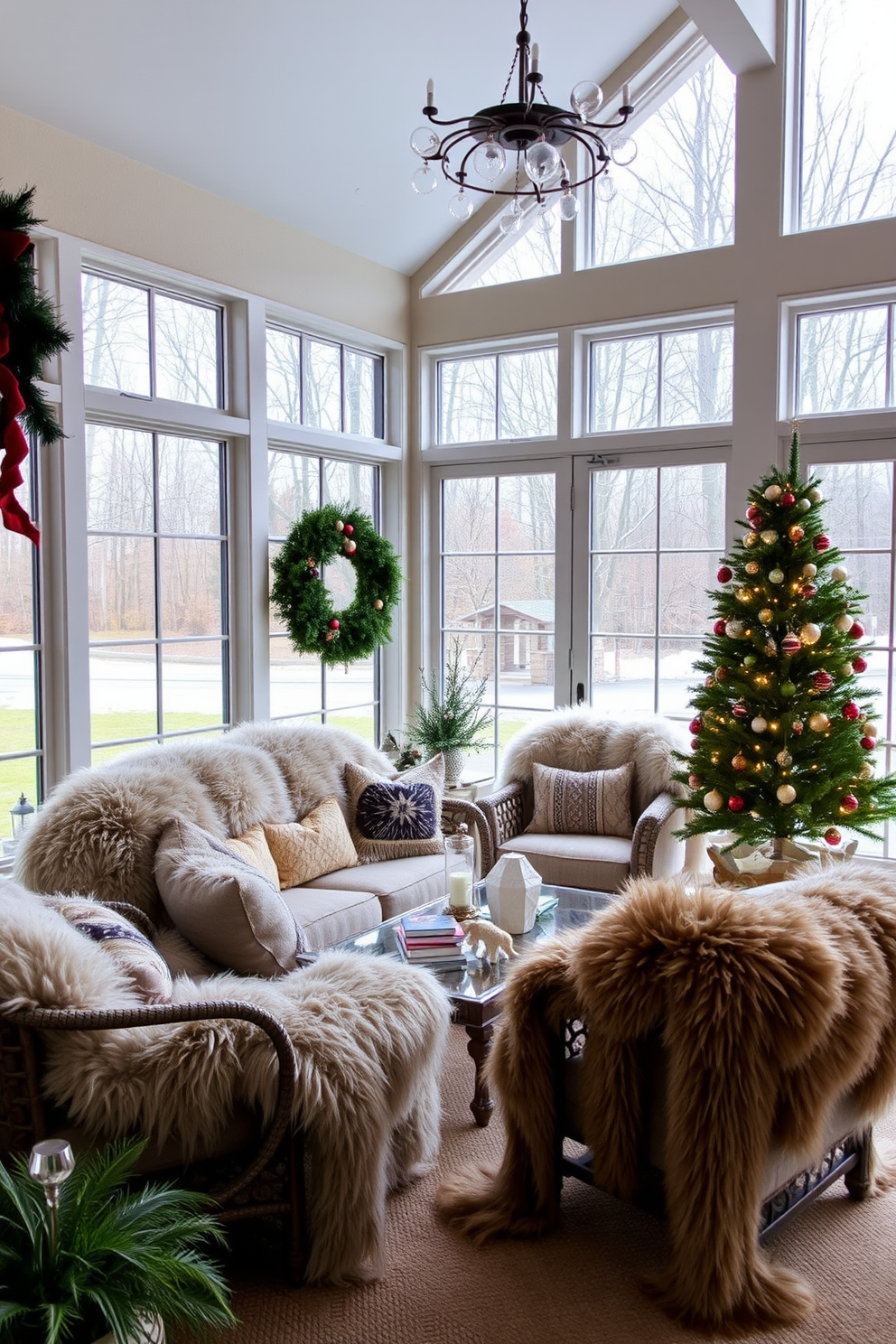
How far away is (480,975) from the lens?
289cm

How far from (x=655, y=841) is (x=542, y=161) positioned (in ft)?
8.18

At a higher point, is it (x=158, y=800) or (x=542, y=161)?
(x=542, y=161)

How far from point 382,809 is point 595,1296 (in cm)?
216

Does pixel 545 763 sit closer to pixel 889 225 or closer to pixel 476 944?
pixel 476 944

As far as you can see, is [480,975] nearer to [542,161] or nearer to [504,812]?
[504,812]

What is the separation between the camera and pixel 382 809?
414 cm

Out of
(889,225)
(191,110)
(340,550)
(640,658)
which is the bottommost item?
(640,658)

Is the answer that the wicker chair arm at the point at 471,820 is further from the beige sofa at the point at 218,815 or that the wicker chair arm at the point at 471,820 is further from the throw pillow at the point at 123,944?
the throw pillow at the point at 123,944

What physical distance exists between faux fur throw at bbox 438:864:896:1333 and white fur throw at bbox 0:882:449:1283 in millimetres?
288

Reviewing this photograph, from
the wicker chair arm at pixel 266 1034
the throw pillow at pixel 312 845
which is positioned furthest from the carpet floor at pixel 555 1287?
the throw pillow at pixel 312 845

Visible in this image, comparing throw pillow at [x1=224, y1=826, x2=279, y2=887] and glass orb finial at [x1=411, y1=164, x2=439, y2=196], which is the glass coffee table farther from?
glass orb finial at [x1=411, y1=164, x2=439, y2=196]

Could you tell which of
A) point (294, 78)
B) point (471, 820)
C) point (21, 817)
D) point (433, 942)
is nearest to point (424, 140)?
point (294, 78)

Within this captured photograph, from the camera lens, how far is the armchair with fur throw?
4.21 m

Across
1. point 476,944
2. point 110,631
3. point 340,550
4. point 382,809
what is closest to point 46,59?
point 110,631
